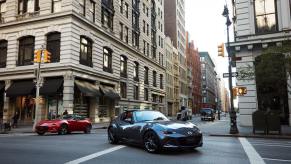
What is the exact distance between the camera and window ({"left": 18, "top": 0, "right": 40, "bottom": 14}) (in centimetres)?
3139

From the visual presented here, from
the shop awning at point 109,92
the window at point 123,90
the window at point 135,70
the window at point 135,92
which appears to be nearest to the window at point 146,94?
the window at point 135,92

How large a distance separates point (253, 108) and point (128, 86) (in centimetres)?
2290

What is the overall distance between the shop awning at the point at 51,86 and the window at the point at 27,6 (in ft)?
26.5

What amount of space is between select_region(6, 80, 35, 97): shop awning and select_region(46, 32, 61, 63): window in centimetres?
340

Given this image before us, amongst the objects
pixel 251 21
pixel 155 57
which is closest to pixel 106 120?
pixel 251 21

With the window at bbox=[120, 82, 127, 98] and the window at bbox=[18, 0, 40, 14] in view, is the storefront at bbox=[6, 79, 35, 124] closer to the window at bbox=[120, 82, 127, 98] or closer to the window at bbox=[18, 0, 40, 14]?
the window at bbox=[18, 0, 40, 14]

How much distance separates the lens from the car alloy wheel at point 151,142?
9.54m

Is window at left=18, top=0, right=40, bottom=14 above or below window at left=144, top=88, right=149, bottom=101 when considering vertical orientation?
above

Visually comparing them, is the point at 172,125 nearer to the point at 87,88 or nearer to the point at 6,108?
the point at 87,88

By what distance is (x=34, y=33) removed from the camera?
3070 centimetres

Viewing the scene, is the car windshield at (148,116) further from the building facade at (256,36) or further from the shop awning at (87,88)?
the shop awning at (87,88)

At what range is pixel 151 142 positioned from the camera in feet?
32.1

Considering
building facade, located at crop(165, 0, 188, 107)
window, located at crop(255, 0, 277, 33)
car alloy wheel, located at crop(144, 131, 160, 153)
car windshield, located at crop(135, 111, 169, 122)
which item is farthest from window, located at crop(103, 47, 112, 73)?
building facade, located at crop(165, 0, 188, 107)

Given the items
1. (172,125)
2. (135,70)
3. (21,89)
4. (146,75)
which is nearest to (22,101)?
(21,89)
